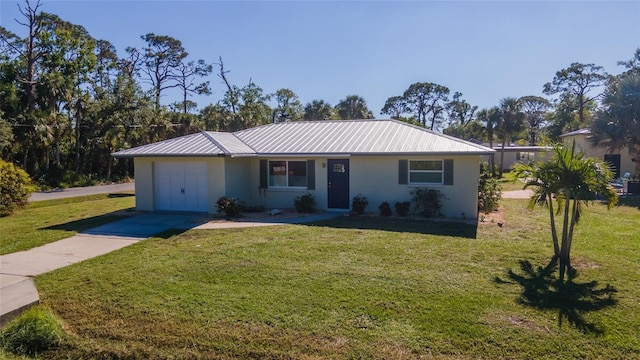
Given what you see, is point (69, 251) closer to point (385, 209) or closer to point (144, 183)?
point (144, 183)

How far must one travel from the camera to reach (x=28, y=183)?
56.4ft

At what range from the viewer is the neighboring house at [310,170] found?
1423 cm

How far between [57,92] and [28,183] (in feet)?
56.0

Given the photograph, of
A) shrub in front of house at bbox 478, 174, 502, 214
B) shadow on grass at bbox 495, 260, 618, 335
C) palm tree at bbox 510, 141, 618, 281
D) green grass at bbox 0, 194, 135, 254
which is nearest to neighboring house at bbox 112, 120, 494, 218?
shrub in front of house at bbox 478, 174, 502, 214

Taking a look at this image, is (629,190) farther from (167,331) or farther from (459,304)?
(167,331)

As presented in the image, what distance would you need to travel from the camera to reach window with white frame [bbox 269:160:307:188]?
16.1 metres

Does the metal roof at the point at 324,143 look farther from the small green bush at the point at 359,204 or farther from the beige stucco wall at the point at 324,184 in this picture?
the small green bush at the point at 359,204

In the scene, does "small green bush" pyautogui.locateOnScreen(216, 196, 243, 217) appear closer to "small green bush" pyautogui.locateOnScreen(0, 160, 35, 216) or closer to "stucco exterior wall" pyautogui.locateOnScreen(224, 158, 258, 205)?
"stucco exterior wall" pyautogui.locateOnScreen(224, 158, 258, 205)

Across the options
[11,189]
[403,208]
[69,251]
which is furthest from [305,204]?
[11,189]

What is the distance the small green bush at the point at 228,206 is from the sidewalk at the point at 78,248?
0.62 metres

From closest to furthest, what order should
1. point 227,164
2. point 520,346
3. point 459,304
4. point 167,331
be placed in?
1. point 520,346
2. point 167,331
3. point 459,304
4. point 227,164

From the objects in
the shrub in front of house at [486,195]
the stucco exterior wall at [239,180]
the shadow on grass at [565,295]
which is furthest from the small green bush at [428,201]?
the stucco exterior wall at [239,180]

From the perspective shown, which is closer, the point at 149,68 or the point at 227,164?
the point at 227,164

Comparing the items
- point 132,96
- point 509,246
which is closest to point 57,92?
point 132,96
